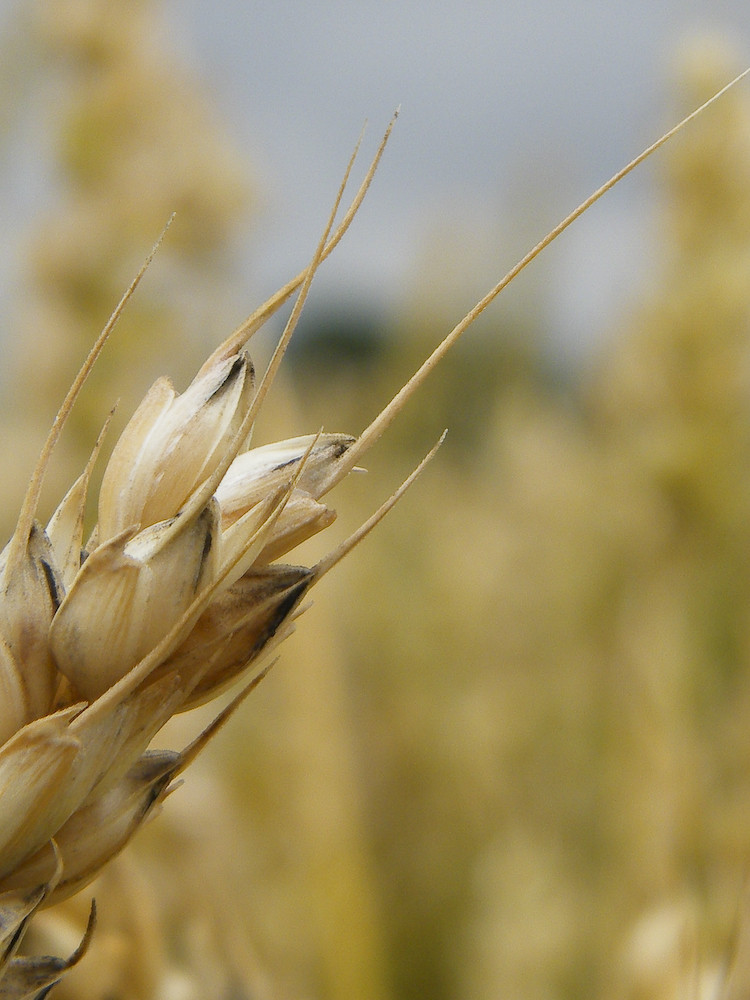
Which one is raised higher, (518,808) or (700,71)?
(700,71)

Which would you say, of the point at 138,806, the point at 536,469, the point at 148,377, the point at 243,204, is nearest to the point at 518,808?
the point at 536,469

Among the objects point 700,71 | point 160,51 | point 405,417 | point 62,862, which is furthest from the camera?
point 405,417

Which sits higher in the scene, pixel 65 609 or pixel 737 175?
pixel 65 609

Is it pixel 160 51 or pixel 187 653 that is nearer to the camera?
pixel 187 653

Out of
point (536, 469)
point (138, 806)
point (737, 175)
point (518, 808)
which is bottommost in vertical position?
point (518, 808)

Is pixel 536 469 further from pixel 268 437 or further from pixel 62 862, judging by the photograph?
pixel 62 862

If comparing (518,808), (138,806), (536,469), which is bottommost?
(518,808)

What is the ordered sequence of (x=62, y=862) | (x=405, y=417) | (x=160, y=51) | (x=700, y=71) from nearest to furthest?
(x=62, y=862), (x=700, y=71), (x=160, y=51), (x=405, y=417)

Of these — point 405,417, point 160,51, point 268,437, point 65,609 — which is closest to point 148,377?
point 268,437

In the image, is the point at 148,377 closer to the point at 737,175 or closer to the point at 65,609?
the point at 737,175
